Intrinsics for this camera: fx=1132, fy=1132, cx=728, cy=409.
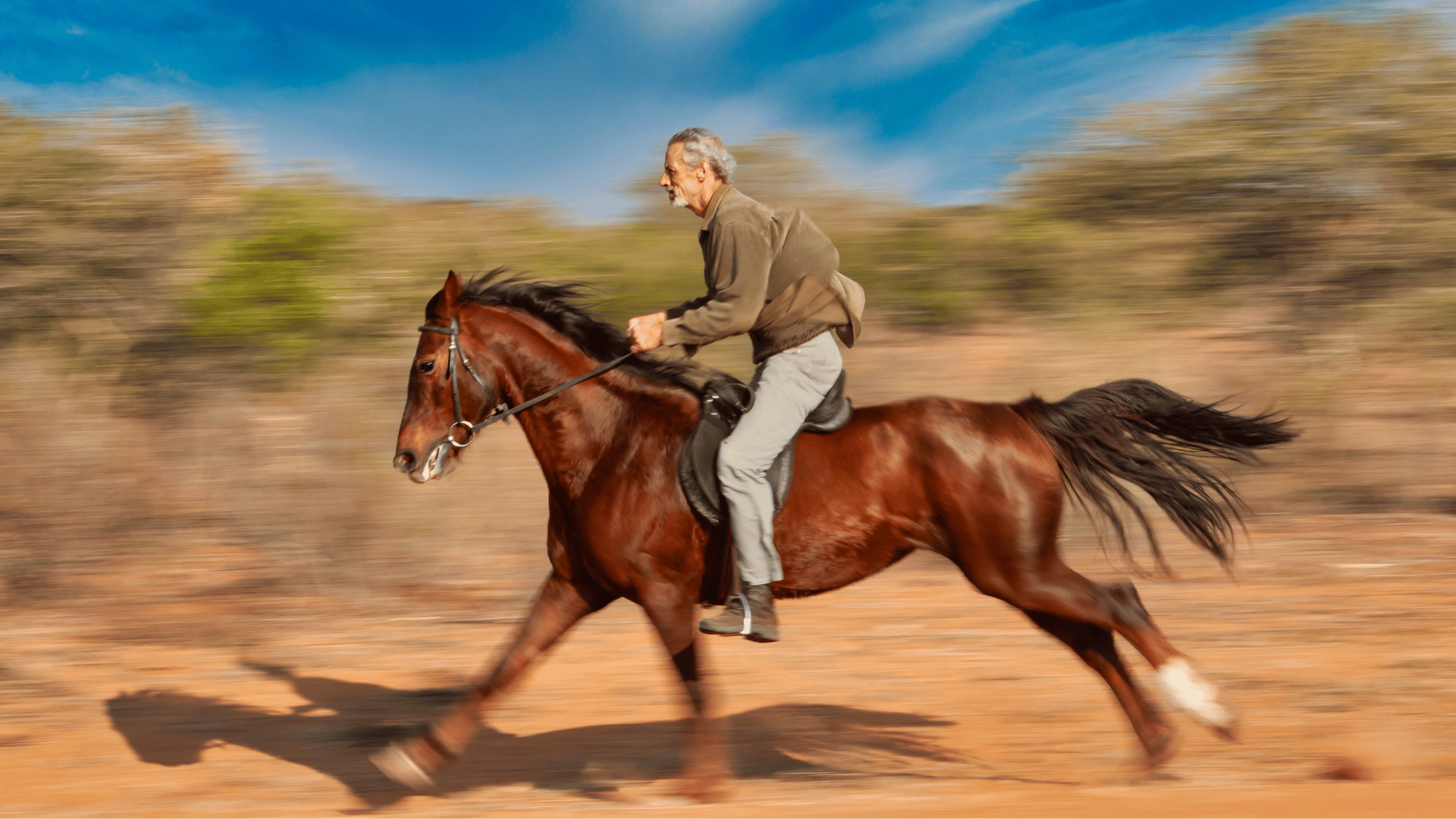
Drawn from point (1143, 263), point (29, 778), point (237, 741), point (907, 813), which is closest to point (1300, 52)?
point (1143, 263)

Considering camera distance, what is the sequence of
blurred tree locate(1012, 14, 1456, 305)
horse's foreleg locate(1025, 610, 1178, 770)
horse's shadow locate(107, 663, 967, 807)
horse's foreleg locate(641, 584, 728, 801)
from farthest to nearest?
blurred tree locate(1012, 14, 1456, 305)
horse's shadow locate(107, 663, 967, 807)
horse's foreleg locate(1025, 610, 1178, 770)
horse's foreleg locate(641, 584, 728, 801)

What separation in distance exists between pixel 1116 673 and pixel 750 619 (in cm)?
162

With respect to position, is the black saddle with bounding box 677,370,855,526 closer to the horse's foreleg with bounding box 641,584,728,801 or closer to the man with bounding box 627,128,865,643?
the man with bounding box 627,128,865,643

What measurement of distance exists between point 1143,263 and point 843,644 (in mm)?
5918

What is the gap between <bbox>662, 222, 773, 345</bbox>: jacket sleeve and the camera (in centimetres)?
422

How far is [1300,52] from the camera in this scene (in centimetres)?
1159

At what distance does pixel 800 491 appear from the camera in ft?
14.5

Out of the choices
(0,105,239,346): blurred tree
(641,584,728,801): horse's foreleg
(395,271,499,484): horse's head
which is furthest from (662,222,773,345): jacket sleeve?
(0,105,239,346): blurred tree

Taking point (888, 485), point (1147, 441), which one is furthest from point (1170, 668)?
point (888, 485)

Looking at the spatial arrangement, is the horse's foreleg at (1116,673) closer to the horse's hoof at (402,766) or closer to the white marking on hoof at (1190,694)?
the white marking on hoof at (1190,694)

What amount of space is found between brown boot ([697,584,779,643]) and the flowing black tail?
134cm

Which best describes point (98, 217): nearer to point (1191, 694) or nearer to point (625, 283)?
point (625, 283)

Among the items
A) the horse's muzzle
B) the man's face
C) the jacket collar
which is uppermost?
the man's face

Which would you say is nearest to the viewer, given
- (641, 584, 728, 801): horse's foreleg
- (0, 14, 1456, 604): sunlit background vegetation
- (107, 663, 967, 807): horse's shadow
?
(641, 584, 728, 801): horse's foreleg
